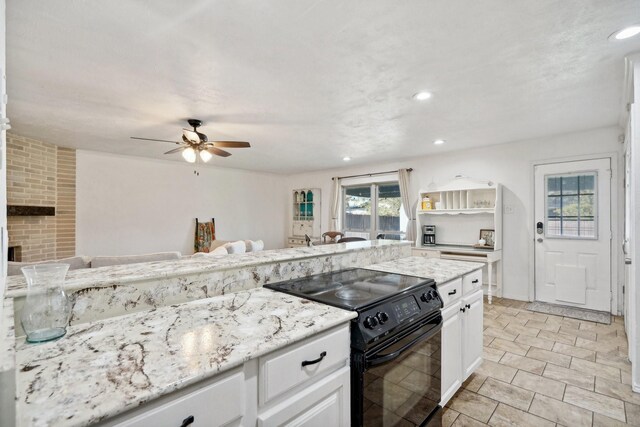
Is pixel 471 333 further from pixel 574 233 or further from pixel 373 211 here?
pixel 373 211

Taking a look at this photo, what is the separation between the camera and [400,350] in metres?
1.46

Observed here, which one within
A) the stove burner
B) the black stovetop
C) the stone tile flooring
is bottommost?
the stone tile flooring

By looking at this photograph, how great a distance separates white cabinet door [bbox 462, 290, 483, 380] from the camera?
2.18 m

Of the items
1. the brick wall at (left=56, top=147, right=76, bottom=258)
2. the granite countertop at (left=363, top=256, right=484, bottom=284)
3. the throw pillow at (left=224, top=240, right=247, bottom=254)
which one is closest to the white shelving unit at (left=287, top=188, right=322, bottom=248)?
the throw pillow at (left=224, top=240, right=247, bottom=254)

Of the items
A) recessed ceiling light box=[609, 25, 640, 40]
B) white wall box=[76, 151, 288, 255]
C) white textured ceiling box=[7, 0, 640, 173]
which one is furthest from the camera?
white wall box=[76, 151, 288, 255]

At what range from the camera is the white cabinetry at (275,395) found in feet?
2.62

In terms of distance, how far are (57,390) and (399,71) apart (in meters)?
2.53

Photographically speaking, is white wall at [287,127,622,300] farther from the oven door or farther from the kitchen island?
the kitchen island

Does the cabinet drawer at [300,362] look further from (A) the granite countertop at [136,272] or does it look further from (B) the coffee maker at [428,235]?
(B) the coffee maker at [428,235]

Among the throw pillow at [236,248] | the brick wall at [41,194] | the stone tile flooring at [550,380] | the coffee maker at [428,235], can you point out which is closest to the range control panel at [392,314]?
the stone tile flooring at [550,380]

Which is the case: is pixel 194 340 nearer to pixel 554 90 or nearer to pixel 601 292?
pixel 554 90

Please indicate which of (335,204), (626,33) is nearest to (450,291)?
(626,33)

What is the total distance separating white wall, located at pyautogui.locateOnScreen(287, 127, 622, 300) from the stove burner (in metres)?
3.95

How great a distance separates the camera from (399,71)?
234cm
